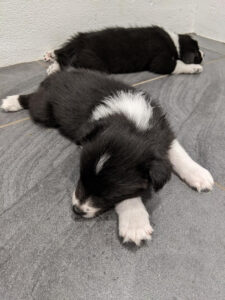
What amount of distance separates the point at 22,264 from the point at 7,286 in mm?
109

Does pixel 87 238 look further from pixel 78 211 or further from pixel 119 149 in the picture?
pixel 119 149

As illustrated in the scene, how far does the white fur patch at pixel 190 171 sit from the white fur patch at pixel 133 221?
0.40 m

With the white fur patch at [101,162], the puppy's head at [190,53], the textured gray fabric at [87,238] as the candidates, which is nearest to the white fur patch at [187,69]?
the puppy's head at [190,53]

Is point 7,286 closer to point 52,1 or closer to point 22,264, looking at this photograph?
point 22,264

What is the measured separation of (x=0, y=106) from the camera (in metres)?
2.36

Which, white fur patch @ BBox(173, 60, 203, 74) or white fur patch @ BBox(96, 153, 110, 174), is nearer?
white fur patch @ BBox(96, 153, 110, 174)

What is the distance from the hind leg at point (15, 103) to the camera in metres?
2.29

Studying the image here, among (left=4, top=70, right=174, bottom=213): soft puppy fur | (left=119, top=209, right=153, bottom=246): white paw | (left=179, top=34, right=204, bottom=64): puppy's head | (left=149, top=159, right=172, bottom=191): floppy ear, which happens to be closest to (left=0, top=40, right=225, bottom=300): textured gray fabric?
(left=119, top=209, right=153, bottom=246): white paw

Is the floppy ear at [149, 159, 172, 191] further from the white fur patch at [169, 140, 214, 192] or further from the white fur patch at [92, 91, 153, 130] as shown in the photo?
the white fur patch at [169, 140, 214, 192]

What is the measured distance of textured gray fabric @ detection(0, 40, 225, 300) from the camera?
1195 mm

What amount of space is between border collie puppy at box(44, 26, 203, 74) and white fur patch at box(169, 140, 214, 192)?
1.65m

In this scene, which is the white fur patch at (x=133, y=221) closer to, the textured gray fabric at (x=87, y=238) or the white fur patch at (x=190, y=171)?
the textured gray fabric at (x=87, y=238)

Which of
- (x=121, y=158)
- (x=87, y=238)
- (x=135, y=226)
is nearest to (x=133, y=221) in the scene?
(x=135, y=226)

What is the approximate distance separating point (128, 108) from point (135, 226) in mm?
669
